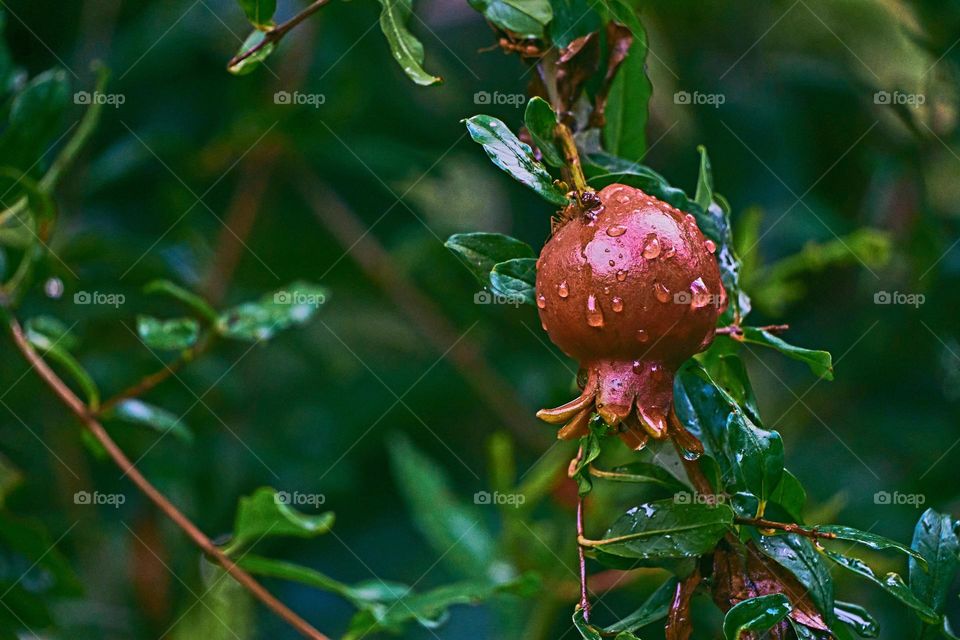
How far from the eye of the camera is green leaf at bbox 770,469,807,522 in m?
0.59

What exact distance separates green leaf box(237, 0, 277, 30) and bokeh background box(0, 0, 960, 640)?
24.9 inches

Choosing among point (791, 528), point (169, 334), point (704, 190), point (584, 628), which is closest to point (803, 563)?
point (791, 528)

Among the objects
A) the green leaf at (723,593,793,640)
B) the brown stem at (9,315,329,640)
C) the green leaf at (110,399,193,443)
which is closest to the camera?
the green leaf at (723,593,793,640)

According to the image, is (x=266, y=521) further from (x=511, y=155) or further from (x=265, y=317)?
(x=511, y=155)

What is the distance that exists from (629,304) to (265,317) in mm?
→ 523

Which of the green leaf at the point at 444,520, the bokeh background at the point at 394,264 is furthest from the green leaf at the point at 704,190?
the green leaf at the point at 444,520

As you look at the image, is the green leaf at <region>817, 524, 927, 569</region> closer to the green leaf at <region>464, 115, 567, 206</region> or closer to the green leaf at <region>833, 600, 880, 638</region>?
the green leaf at <region>833, 600, 880, 638</region>

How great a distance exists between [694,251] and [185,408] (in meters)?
1.02

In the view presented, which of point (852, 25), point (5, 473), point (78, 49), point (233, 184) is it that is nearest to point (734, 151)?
point (852, 25)

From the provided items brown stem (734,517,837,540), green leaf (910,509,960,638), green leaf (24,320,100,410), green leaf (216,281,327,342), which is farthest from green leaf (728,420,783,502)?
green leaf (24,320,100,410)

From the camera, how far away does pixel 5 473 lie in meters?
1.20

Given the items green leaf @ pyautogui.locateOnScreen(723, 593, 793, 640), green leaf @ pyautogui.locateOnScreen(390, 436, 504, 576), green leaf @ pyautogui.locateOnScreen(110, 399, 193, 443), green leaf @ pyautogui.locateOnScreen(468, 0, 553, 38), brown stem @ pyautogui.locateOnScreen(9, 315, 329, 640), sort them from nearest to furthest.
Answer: green leaf @ pyautogui.locateOnScreen(723, 593, 793, 640)
green leaf @ pyautogui.locateOnScreen(468, 0, 553, 38)
brown stem @ pyautogui.locateOnScreen(9, 315, 329, 640)
green leaf @ pyautogui.locateOnScreen(110, 399, 193, 443)
green leaf @ pyautogui.locateOnScreen(390, 436, 504, 576)

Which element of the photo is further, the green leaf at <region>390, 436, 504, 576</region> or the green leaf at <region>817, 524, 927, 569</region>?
the green leaf at <region>390, 436, 504, 576</region>

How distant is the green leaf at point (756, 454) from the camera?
1.77ft
